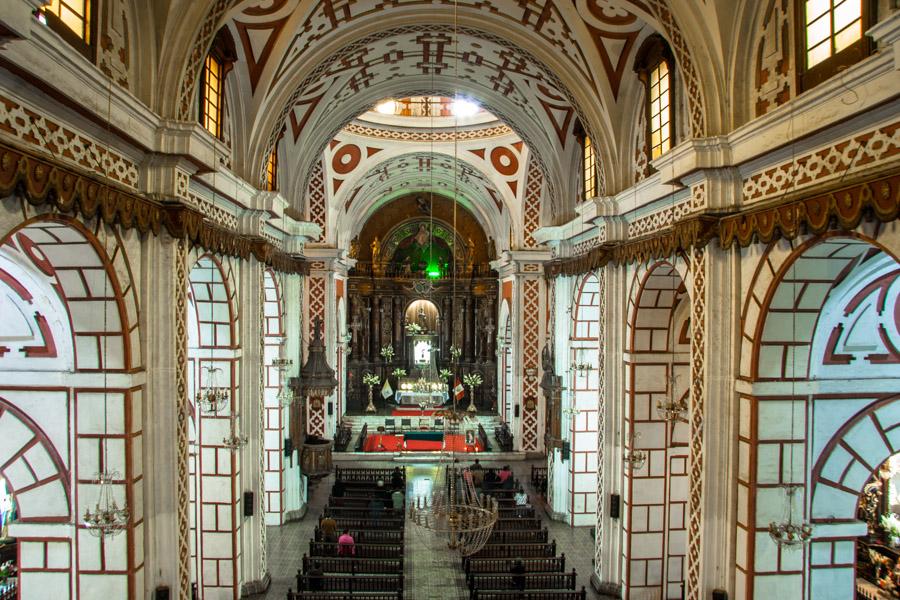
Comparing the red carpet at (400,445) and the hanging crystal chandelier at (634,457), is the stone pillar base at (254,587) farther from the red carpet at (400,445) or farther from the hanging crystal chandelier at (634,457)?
the red carpet at (400,445)

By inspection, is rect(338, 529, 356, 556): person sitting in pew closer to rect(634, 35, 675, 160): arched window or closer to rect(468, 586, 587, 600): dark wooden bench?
rect(468, 586, 587, 600): dark wooden bench

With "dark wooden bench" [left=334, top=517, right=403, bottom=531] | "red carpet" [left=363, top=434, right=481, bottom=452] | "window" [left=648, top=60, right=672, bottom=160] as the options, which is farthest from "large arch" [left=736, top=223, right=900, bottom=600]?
"red carpet" [left=363, top=434, right=481, bottom=452]

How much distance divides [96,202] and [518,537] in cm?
1092

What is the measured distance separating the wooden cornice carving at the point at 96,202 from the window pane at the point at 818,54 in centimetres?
746

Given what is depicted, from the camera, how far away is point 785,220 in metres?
6.84

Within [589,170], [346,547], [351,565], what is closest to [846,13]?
[589,170]

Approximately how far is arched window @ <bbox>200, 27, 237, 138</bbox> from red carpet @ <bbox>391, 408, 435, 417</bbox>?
68.8 ft

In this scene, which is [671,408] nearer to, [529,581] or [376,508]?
[529,581]

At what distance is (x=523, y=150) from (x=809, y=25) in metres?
16.0

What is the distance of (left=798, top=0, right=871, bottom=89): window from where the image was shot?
6012 mm

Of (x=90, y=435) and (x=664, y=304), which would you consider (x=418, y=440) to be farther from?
(x=90, y=435)

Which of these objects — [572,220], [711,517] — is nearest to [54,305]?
[711,517]

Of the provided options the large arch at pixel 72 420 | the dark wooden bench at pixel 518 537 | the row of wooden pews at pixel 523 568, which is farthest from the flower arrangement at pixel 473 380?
the large arch at pixel 72 420

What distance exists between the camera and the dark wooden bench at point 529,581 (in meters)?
11.6
